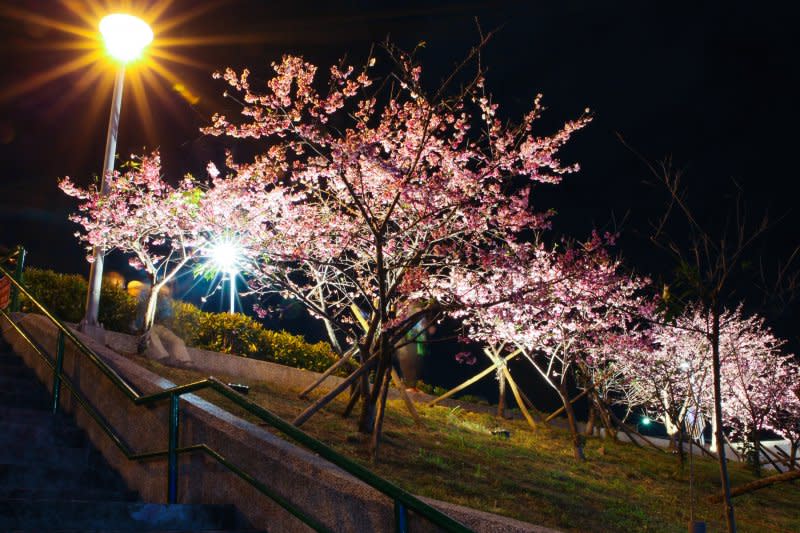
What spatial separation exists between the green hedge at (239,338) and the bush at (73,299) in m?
1.00

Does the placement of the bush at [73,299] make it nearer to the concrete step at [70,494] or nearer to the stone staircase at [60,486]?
the stone staircase at [60,486]

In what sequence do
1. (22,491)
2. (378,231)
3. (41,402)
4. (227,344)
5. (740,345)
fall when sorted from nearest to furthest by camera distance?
(22,491), (41,402), (378,231), (227,344), (740,345)

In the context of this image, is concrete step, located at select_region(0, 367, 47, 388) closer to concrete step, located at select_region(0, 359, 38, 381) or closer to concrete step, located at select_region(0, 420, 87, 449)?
concrete step, located at select_region(0, 359, 38, 381)

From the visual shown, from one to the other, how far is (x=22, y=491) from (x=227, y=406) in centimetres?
657

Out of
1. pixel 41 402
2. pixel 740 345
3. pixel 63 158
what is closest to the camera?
pixel 41 402

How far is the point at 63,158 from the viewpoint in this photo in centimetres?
1997

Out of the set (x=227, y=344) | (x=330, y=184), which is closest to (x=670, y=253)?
(x=330, y=184)

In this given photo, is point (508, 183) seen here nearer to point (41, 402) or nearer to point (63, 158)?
point (41, 402)

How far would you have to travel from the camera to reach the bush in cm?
1443

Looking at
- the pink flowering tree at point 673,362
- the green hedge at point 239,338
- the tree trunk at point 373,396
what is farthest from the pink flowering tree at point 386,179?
the pink flowering tree at point 673,362

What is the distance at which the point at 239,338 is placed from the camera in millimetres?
18562

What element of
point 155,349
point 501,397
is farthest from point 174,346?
point 501,397

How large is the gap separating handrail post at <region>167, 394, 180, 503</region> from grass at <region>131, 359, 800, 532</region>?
3.85 m

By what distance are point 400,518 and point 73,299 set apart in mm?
13390
